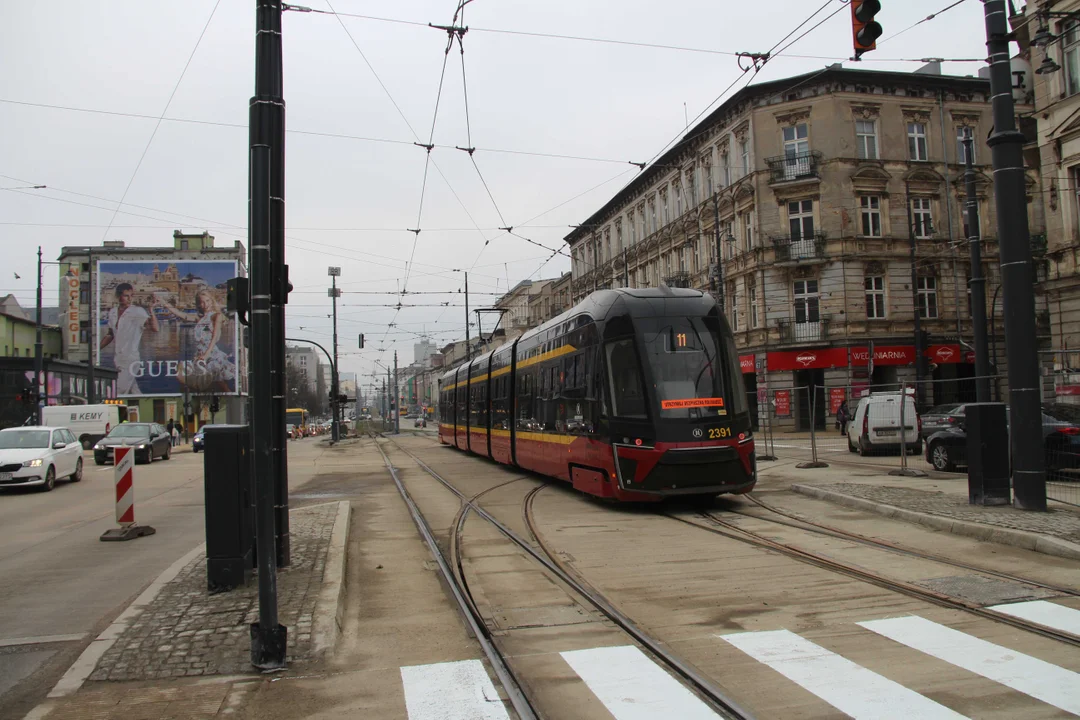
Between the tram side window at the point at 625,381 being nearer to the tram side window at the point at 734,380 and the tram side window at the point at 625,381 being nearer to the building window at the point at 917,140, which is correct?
the tram side window at the point at 734,380

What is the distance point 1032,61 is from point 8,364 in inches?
2315

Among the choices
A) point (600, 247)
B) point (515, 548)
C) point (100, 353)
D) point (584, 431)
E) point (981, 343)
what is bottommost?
point (515, 548)

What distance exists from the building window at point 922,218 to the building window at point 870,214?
2061 mm

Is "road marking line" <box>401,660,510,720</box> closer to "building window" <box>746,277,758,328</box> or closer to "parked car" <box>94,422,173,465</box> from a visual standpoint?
"parked car" <box>94,422,173,465</box>

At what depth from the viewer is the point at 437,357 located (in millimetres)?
146750

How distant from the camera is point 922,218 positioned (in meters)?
39.0

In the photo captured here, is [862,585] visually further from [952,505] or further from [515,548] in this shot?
[952,505]

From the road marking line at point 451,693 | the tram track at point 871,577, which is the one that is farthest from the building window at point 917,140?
the road marking line at point 451,693

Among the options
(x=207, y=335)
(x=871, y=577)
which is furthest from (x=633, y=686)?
(x=207, y=335)

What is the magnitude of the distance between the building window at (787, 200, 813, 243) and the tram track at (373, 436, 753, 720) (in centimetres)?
2911

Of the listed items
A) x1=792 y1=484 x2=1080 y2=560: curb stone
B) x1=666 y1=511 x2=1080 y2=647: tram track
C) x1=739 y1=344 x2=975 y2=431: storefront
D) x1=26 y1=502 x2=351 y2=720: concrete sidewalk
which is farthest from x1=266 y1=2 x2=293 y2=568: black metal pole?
x1=739 y1=344 x2=975 y2=431: storefront

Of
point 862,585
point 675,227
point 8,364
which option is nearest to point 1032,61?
point 675,227

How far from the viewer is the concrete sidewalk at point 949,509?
8.55 meters

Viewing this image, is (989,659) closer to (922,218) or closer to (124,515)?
(124,515)
